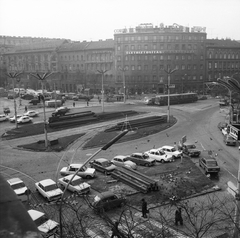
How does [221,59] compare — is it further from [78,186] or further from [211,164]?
[78,186]

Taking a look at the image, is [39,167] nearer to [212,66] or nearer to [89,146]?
[89,146]

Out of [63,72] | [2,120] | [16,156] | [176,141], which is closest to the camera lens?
[16,156]

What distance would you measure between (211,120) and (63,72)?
2378 inches

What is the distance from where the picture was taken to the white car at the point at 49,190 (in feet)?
62.4

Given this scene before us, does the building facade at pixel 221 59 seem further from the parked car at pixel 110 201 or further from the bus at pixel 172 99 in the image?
the parked car at pixel 110 201

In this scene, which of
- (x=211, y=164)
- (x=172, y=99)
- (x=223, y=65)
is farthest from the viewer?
(x=223, y=65)

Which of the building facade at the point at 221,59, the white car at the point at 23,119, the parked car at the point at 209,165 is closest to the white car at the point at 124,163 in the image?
the parked car at the point at 209,165

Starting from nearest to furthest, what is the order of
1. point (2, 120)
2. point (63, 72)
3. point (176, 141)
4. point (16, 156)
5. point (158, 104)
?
point (16, 156) < point (176, 141) < point (2, 120) < point (158, 104) < point (63, 72)

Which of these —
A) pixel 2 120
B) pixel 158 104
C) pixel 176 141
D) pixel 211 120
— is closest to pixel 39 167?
pixel 176 141

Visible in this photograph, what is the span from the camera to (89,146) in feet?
105

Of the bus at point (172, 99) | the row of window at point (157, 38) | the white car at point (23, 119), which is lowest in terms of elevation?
the white car at point (23, 119)

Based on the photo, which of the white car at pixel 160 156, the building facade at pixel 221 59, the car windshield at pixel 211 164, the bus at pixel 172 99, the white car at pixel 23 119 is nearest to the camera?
the car windshield at pixel 211 164

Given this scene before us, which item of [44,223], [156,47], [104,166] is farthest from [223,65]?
[44,223]

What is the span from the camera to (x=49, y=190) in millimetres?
19547
